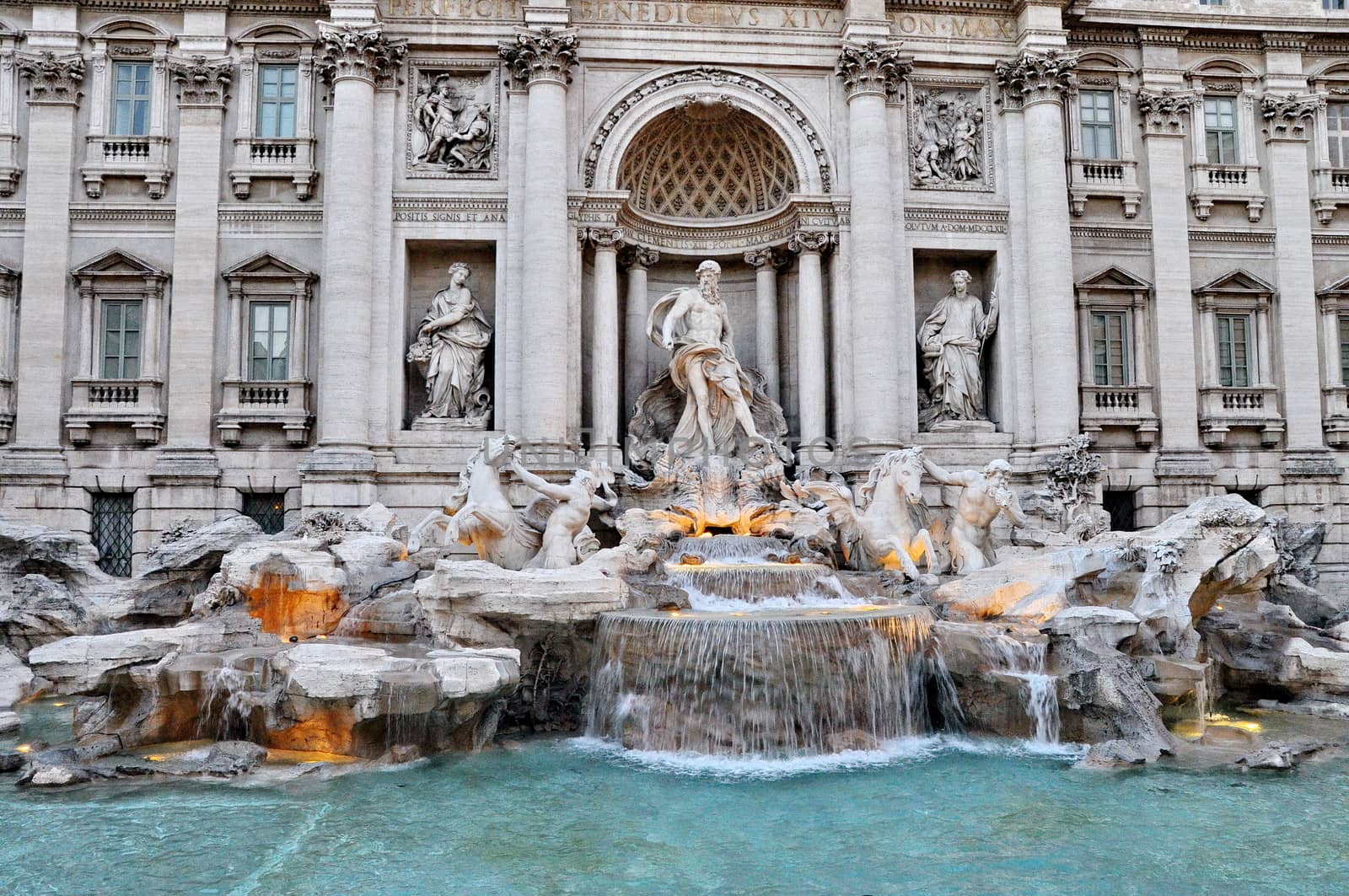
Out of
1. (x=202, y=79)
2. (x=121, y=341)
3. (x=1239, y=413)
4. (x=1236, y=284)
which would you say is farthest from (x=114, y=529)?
(x=1236, y=284)

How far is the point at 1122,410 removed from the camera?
1905 cm

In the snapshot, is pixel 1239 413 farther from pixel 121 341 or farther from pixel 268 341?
pixel 121 341

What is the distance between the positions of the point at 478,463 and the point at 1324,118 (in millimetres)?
19785

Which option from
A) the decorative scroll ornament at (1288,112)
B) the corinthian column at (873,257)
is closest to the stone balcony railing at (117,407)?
the corinthian column at (873,257)


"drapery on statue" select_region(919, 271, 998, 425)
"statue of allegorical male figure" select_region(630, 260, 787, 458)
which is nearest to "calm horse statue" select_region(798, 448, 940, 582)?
"statue of allegorical male figure" select_region(630, 260, 787, 458)

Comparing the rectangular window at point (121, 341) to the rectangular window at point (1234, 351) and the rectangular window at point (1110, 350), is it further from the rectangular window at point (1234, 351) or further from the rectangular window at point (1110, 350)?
the rectangular window at point (1234, 351)

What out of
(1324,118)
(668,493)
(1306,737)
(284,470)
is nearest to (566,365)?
(668,493)

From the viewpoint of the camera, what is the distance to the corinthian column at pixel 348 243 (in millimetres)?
16969

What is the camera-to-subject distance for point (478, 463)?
47.3 feet

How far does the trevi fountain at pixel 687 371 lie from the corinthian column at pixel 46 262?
7cm

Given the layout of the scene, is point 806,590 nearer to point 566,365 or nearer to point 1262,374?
point 566,365

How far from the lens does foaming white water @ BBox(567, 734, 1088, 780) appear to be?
9.79 meters

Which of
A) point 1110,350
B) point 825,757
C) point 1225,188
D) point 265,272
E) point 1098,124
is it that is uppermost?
point 1098,124

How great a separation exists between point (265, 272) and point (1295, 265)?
21.3 metres
